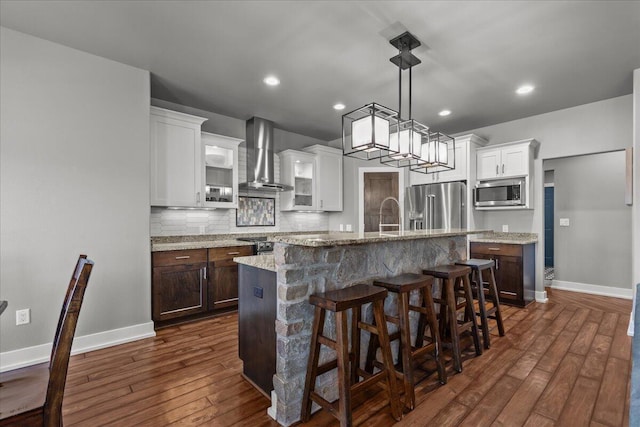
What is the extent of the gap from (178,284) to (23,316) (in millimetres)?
1257

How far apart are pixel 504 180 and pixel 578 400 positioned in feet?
10.7

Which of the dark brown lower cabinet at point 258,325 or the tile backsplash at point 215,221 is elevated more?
the tile backsplash at point 215,221

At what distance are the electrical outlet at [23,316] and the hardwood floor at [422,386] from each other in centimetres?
49

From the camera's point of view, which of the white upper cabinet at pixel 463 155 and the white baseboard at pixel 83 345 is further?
the white upper cabinet at pixel 463 155

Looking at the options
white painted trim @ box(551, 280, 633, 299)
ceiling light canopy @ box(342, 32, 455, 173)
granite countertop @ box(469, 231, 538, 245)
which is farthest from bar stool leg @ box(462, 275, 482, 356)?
white painted trim @ box(551, 280, 633, 299)

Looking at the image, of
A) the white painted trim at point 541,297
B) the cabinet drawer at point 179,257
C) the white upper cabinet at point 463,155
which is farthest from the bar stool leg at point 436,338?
the white painted trim at point 541,297

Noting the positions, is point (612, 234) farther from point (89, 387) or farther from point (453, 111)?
point (89, 387)

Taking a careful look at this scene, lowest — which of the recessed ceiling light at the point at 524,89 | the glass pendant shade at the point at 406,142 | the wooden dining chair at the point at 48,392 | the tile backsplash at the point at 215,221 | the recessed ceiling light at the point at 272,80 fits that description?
the wooden dining chair at the point at 48,392

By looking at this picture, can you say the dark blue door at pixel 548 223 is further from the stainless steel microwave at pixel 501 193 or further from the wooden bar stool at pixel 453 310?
the wooden bar stool at pixel 453 310

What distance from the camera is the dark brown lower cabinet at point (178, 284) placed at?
3342 mm

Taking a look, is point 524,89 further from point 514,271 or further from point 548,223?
point 548,223

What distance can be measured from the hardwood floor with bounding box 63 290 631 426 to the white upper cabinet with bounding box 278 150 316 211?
99.5 inches

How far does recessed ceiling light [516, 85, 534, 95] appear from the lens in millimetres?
3602

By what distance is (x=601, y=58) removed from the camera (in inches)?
117
